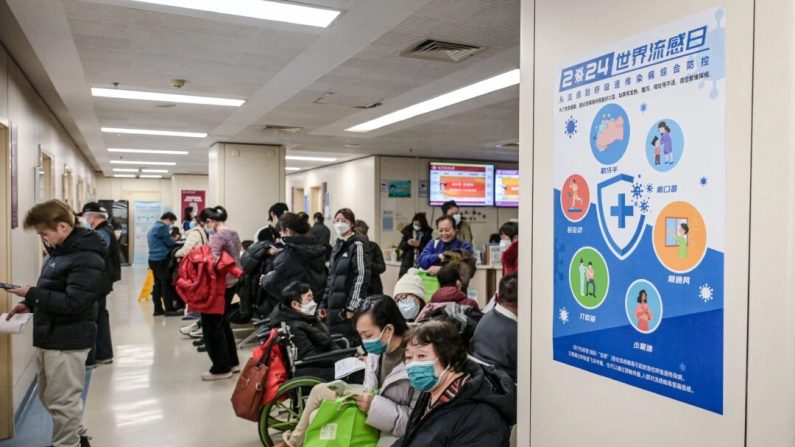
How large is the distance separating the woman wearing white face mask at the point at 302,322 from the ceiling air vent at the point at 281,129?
13.2 ft

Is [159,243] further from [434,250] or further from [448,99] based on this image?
[448,99]

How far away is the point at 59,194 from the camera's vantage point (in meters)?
7.32

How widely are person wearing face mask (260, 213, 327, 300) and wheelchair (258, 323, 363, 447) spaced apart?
4.10 ft

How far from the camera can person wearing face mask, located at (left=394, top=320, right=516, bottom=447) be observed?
1.95 m

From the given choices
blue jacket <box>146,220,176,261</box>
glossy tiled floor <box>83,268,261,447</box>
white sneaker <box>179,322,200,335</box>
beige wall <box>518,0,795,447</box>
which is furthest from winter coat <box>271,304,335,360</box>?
blue jacket <box>146,220,176,261</box>

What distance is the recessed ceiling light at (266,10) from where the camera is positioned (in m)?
3.08

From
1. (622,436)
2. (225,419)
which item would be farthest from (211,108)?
(622,436)

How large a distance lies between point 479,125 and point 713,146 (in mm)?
6083

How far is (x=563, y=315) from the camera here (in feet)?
5.64

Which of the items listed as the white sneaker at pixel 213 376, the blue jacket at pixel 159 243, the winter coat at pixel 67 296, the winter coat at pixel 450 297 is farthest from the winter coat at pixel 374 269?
the blue jacket at pixel 159 243

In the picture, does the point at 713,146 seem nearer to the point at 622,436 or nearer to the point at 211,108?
the point at 622,436

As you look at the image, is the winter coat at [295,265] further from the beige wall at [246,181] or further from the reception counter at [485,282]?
the beige wall at [246,181]

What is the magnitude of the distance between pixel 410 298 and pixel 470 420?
6.22 ft

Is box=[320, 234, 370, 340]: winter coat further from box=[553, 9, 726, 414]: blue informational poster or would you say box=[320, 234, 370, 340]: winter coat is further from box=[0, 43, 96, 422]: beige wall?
box=[553, 9, 726, 414]: blue informational poster
